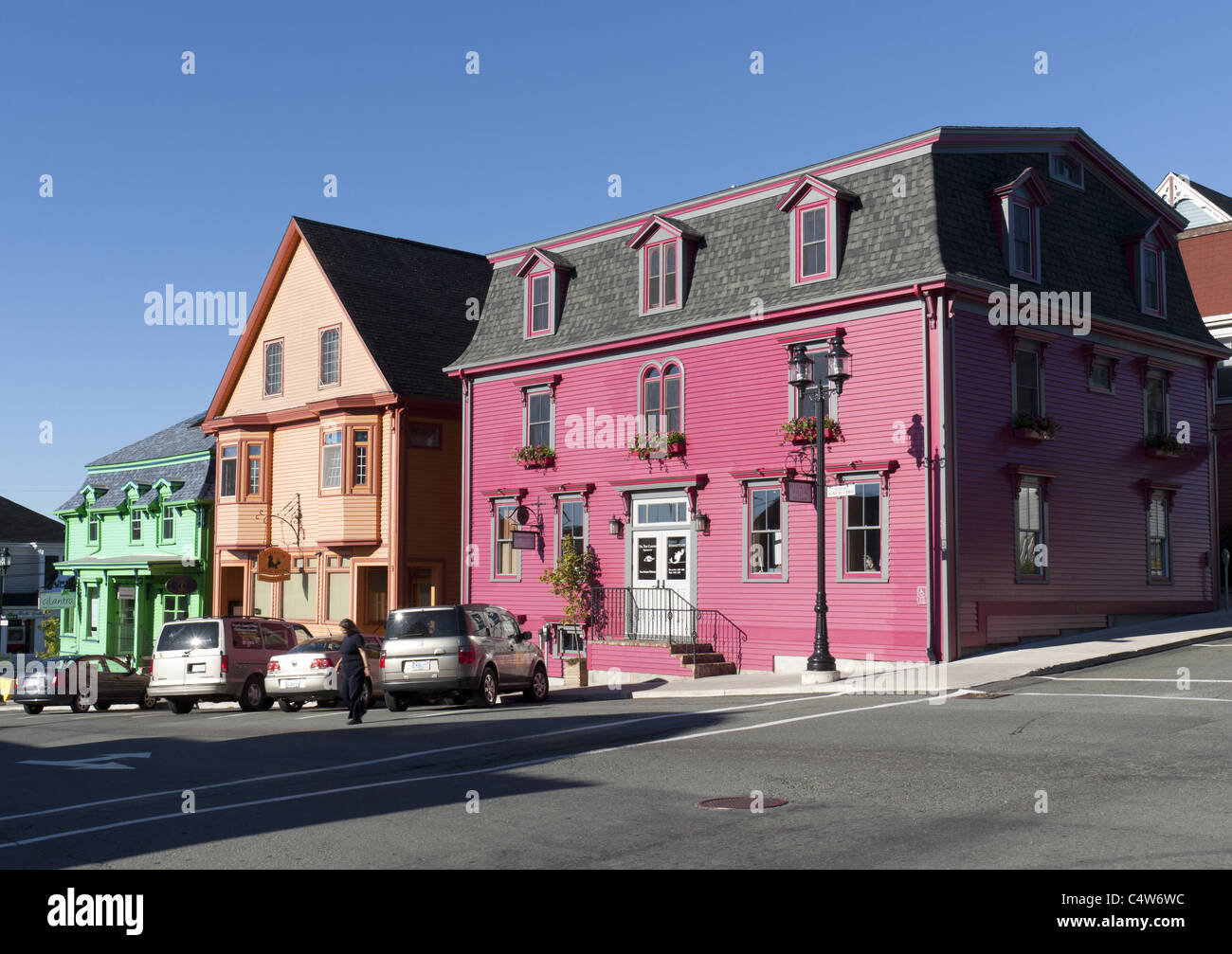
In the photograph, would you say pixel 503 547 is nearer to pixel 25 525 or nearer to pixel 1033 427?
pixel 1033 427

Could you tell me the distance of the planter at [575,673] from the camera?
2802 centimetres

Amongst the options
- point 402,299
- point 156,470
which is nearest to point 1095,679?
point 402,299

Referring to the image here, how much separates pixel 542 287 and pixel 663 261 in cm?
446

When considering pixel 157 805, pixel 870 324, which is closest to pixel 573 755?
pixel 157 805

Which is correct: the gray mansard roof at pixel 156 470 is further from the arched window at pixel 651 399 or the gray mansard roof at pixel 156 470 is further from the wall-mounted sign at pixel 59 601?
the arched window at pixel 651 399

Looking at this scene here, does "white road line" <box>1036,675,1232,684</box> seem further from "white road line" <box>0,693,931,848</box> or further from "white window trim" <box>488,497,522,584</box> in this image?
"white window trim" <box>488,497,522,584</box>

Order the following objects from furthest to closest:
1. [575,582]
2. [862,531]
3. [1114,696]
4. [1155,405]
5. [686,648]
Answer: [575,582] → [1155,405] → [686,648] → [862,531] → [1114,696]

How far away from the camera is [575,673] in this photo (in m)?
28.3

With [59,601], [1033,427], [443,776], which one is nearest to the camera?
[443,776]

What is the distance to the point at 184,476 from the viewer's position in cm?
4744

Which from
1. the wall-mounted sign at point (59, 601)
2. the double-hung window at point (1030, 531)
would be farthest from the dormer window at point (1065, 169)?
the wall-mounted sign at point (59, 601)

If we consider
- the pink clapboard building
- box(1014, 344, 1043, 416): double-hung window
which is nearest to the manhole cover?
the pink clapboard building
